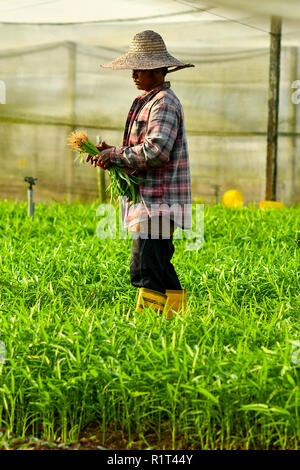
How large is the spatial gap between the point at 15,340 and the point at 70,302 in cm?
111

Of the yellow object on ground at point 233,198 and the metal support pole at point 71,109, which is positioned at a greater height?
the metal support pole at point 71,109

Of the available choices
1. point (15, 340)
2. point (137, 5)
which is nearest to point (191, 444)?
point (15, 340)

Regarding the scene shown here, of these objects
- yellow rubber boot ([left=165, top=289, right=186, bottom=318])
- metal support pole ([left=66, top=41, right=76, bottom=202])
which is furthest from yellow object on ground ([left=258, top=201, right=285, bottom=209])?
yellow rubber boot ([left=165, top=289, right=186, bottom=318])

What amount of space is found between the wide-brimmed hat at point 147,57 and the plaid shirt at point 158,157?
128mm

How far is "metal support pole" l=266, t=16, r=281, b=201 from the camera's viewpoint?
26.2 feet

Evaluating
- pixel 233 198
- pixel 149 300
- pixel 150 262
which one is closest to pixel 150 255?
pixel 150 262

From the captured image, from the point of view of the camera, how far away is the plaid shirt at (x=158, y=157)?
3.56 metres

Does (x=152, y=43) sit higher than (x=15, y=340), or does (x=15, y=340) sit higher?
(x=152, y=43)

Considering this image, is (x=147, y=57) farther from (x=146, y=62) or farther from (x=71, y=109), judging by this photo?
(x=71, y=109)

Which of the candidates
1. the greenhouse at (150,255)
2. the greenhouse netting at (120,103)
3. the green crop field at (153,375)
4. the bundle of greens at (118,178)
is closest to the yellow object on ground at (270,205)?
the greenhouse at (150,255)

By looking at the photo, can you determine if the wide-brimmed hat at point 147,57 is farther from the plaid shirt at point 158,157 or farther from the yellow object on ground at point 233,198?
the yellow object on ground at point 233,198

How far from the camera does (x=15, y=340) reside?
3006 millimetres

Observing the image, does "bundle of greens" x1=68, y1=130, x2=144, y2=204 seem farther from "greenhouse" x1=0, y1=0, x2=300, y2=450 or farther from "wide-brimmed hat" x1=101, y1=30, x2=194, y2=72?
"wide-brimmed hat" x1=101, y1=30, x2=194, y2=72
